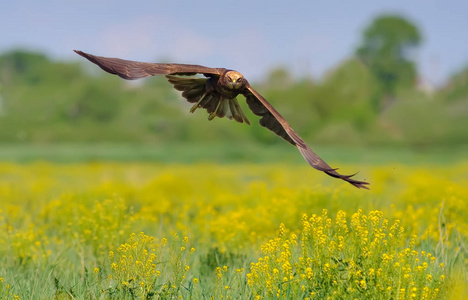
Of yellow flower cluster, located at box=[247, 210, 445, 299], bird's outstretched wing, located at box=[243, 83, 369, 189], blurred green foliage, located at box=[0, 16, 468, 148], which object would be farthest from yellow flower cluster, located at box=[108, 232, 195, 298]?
blurred green foliage, located at box=[0, 16, 468, 148]

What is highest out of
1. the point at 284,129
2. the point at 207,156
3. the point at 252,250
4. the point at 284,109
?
the point at 284,109

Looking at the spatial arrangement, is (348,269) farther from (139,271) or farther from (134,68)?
(134,68)

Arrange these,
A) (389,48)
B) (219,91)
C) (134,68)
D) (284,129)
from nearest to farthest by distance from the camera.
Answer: (134,68)
(284,129)
(219,91)
(389,48)

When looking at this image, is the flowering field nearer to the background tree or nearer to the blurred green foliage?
the blurred green foliage

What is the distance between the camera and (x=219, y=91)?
652 centimetres

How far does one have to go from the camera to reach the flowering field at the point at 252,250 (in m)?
4.85

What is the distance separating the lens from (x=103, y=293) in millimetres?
5105

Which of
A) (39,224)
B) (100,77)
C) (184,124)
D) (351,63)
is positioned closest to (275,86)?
(351,63)

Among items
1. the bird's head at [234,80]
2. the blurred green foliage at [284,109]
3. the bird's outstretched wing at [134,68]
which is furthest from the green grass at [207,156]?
the bird's outstretched wing at [134,68]

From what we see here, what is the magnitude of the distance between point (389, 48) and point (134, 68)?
254 feet

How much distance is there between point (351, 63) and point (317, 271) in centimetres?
6033

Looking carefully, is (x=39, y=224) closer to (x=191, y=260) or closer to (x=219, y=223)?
(x=219, y=223)

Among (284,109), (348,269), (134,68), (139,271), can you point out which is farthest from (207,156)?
(348,269)

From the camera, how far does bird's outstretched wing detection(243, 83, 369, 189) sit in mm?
4969
